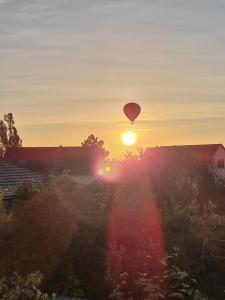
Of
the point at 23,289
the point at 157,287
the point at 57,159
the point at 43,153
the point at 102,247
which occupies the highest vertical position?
the point at 43,153

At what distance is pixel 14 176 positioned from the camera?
25359 millimetres

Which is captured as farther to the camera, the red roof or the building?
the red roof

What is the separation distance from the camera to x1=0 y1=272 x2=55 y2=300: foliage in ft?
32.4

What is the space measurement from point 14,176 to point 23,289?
15744 mm

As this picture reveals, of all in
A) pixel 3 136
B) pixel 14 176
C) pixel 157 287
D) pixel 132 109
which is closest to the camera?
pixel 157 287

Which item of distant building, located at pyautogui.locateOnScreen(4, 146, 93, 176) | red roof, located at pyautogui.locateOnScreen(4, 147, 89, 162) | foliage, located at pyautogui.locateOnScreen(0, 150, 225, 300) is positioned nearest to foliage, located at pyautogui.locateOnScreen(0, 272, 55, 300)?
foliage, located at pyautogui.locateOnScreen(0, 150, 225, 300)

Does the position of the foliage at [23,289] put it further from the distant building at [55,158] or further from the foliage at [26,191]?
the distant building at [55,158]

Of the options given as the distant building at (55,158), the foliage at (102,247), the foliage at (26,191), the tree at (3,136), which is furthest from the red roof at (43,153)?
the foliage at (102,247)

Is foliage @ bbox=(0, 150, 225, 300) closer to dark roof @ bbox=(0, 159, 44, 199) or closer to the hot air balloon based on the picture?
the hot air balloon

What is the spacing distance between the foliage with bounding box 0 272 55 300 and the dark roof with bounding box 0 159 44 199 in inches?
475

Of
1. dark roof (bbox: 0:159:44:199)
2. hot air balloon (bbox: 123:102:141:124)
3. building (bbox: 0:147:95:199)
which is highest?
building (bbox: 0:147:95:199)

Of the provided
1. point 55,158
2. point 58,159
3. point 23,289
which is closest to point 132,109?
point 23,289

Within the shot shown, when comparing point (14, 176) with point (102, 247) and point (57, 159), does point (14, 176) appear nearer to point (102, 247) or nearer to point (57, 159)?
point (102, 247)

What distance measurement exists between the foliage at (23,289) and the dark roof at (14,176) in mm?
12063
